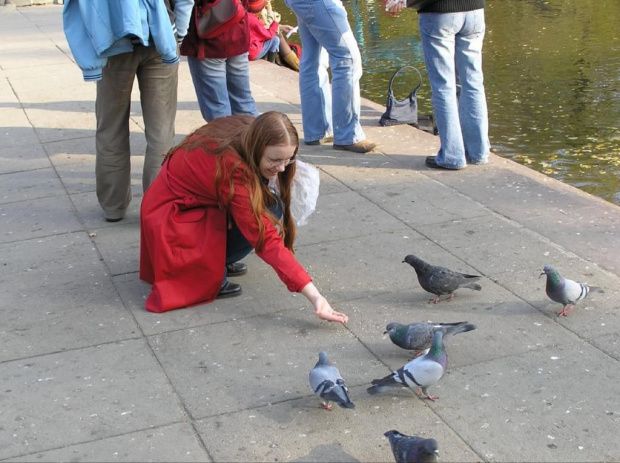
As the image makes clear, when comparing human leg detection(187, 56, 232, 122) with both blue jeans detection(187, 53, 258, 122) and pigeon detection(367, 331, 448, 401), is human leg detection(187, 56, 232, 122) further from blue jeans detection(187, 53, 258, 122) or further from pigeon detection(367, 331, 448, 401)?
pigeon detection(367, 331, 448, 401)

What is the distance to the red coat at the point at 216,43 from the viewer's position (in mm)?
6289

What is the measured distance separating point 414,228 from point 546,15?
9.99 m

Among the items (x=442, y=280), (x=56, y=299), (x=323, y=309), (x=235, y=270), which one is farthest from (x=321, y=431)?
(x=56, y=299)

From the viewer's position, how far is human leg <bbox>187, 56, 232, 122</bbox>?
6379 millimetres

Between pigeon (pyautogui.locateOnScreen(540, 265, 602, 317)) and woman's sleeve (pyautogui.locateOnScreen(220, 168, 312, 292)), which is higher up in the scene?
woman's sleeve (pyautogui.locateOnScreen(220, 168, 312, 292))

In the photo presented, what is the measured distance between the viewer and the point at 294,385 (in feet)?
12.8

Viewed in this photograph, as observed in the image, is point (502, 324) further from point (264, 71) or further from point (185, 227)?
point (264, 71)

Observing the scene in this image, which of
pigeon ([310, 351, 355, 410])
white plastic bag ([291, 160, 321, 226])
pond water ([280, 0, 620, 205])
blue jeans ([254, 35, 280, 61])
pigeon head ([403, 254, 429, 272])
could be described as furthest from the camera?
blue jeans ([254, 35, 280, 61])

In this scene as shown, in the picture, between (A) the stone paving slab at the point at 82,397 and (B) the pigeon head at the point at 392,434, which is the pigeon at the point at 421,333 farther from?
(A) the stone paving slab at the point at 82,397

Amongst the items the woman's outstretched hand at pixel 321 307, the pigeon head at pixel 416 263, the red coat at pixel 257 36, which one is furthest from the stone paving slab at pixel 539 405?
the red coat at pixel 257 36

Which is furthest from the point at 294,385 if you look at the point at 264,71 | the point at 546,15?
the point at 546,15

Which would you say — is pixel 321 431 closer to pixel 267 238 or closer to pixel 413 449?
pixel 413 449

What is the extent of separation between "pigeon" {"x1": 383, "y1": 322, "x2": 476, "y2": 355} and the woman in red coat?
1.90ft

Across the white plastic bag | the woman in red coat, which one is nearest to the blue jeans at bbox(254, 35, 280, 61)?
the white plastic bag
